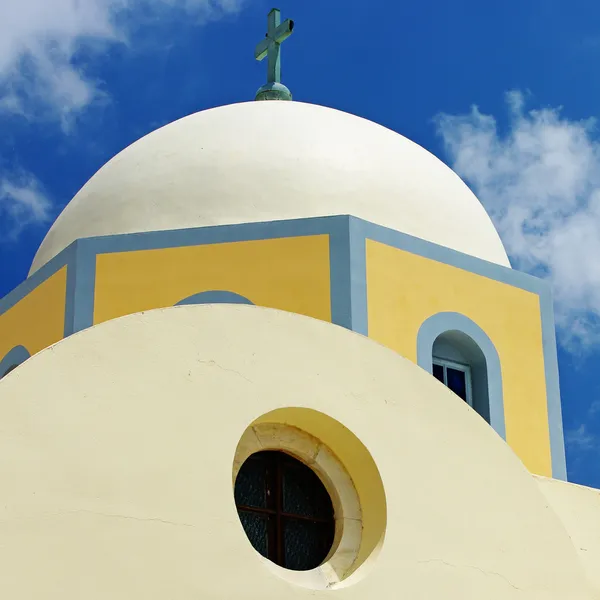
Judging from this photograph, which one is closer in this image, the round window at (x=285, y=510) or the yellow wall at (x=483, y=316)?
the round window at (x=285, y=510)

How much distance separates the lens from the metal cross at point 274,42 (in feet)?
37.5

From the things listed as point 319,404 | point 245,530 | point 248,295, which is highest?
point 248,295

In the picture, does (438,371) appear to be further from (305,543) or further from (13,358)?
(13,358)

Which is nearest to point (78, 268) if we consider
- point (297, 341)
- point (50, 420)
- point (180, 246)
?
point (180, 246)

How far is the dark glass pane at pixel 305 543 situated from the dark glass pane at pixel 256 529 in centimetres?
11

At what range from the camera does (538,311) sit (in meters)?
9.70

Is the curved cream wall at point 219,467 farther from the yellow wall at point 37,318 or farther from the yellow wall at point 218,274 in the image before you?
the yellow wall at point 37,318

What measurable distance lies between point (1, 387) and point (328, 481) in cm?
194

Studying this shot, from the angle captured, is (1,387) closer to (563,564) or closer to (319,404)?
(319,404)

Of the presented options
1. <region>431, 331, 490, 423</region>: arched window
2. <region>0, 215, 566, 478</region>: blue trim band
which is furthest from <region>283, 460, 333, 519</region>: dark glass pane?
<region>431, 331, 490, 423</region>: arched window

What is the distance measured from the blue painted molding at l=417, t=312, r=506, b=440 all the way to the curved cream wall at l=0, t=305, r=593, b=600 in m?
2.07

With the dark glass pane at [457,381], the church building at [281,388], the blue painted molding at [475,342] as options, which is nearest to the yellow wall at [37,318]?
the church building at [281,388]

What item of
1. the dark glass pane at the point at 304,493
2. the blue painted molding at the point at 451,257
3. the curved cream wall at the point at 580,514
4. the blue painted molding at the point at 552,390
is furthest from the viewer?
the blue painted molding at the point at 552,390

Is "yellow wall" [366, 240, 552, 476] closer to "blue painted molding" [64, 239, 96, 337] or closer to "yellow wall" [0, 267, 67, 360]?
"blue painted molding" [64, 239, 96, 337]
